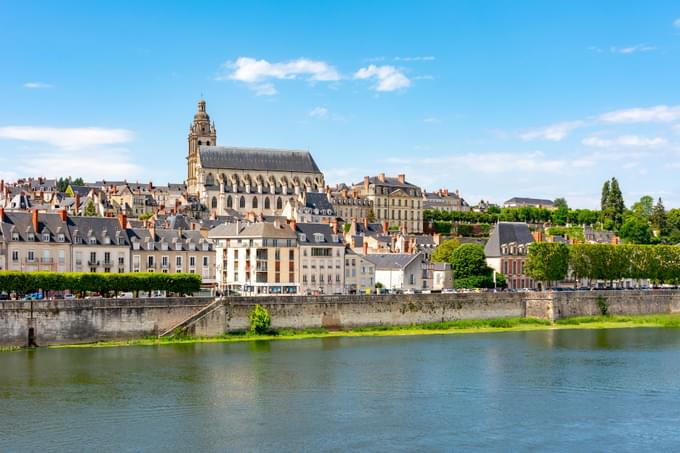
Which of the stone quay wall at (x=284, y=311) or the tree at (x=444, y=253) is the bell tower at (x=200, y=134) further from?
the stone quay wall at (x=284, y=311)

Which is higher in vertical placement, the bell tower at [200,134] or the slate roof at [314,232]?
the bell tower at [200,134]

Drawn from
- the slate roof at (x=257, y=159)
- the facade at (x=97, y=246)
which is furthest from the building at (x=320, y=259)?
the slate roof at (x=257, y=159)

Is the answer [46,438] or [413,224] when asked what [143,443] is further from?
[413,224]

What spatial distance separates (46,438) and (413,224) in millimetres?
84523

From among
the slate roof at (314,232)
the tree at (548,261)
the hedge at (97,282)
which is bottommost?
the hedge at (97,282)

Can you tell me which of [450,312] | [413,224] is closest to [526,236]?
[450,312]

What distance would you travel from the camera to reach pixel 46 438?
26.1m

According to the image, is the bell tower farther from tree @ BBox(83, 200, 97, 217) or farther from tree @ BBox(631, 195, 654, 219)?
tree @ BBox(631, 195, 654, 219)

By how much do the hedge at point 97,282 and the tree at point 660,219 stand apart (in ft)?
243

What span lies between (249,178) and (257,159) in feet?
12.0

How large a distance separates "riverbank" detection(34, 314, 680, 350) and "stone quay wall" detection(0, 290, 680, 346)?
0.36 metres

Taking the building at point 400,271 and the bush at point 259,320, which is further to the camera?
the building at point 400,271

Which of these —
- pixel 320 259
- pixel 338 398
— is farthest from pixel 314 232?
pixel 338 398

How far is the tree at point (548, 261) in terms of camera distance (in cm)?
6506
